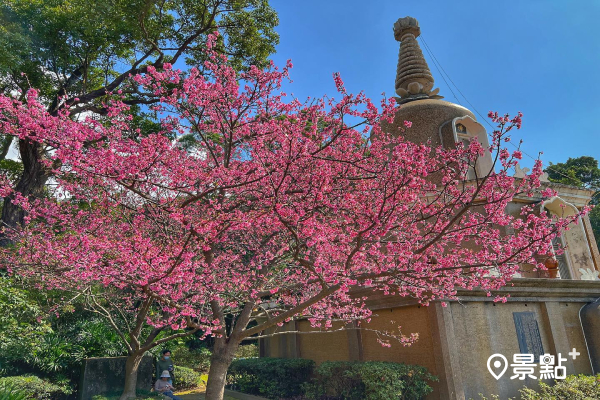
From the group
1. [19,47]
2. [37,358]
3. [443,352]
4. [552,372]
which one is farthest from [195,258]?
[552,372]

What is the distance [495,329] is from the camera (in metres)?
9.69

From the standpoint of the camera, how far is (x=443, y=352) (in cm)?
863

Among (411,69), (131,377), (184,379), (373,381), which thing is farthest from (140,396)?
(411,69)

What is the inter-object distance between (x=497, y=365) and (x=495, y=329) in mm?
807

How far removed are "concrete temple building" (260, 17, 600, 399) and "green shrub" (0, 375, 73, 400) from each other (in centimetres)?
636

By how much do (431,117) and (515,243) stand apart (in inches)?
359

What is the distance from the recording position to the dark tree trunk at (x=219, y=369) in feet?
23.6

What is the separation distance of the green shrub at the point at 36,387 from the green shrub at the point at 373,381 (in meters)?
6.60

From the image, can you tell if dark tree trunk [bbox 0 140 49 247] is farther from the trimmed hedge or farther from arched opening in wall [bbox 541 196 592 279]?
arched opening in wall [bbox 541 196 592 279]

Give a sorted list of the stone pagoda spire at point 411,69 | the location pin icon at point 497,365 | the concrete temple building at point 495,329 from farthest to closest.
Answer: the stone pagoda spire at point 411,69
the location pin icon at point 497,365
the concrete temple building at point 495,329

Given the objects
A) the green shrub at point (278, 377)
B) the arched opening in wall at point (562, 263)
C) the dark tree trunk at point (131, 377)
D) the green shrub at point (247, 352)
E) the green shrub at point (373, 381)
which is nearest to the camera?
the green shrub at point (373, 381)

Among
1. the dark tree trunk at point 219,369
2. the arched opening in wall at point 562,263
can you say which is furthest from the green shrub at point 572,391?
the dark tree trunk at point 219,369

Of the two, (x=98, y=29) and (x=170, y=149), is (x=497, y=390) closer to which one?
(x=170, y=149)

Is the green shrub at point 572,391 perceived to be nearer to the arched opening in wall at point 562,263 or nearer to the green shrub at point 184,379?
the arched opening in wall at point 562,263
